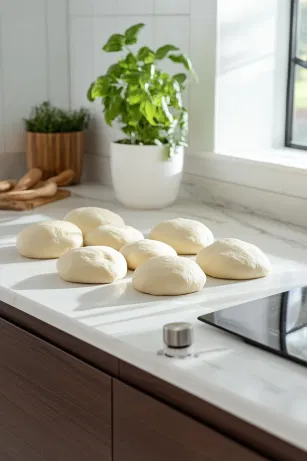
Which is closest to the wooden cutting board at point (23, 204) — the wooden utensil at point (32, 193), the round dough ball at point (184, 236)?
the wooden utensil at point (32, 193)

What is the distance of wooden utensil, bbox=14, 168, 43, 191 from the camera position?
6.61 ft

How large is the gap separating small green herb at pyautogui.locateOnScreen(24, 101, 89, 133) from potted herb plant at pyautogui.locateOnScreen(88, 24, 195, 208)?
1.03ft

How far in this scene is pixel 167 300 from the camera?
1227mm

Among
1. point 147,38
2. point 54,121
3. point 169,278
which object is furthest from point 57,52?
point 169,278

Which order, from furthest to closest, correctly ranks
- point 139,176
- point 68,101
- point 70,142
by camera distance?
point 68,101
point 70,142
point 139,176

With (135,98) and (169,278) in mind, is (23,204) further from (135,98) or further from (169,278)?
(169,278)

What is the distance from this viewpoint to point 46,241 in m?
1.44

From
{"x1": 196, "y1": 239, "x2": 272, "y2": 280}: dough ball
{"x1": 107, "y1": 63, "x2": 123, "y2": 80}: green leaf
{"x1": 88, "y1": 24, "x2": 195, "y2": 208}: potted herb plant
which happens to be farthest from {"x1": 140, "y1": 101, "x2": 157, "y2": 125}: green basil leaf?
{"x1": 196, "y1": 239, "x2": 272, "y2": 280}: dough ball

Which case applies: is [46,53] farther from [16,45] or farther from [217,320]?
[217,320]

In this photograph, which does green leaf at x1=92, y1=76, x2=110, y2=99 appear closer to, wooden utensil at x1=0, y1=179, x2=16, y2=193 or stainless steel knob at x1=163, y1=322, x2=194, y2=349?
wooden utensil at x1=0, y1=179, x2=16, y2=193

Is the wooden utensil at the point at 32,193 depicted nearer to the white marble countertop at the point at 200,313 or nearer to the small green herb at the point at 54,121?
the white marble countertop at the point at 200,313

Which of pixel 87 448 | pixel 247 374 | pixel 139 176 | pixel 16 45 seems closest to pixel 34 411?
pixel 87 448

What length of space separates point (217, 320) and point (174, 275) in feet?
0.51

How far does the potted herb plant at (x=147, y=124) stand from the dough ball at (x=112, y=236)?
360 mm
